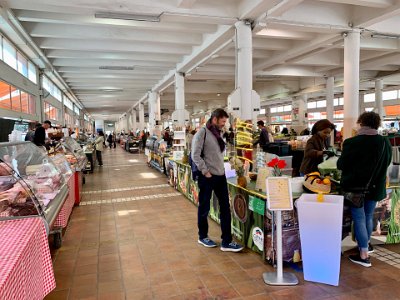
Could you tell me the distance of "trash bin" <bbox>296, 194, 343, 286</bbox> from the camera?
2697 millimetres

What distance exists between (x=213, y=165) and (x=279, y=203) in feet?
3.16

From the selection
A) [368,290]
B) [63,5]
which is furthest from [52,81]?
[368,290]

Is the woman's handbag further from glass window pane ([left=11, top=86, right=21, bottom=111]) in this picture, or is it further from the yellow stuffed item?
glass window pane ([left=11, top=86, right=21, bottom=111])

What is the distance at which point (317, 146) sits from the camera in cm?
393

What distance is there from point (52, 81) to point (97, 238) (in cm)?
1252

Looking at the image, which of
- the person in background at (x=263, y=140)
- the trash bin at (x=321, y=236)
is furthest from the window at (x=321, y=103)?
the trash bin at (x=321, y=236)

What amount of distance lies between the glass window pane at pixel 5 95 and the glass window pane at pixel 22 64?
1.35 metres

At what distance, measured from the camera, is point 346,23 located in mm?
7367

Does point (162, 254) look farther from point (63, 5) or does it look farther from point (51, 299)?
point (63, 5)

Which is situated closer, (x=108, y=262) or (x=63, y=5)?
(x=108, y=262)

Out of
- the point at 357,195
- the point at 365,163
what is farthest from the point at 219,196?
the point at 365,163

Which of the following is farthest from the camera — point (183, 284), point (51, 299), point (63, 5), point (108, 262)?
point (63, 5)

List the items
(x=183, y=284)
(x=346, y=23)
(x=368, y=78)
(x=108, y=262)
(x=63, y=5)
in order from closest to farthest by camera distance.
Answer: (x=183, y=284) < (x=108, y=262) < (x=63, y=5) < (x=346, y=23) < (x=368, y=78)

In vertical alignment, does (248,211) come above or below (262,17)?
below
